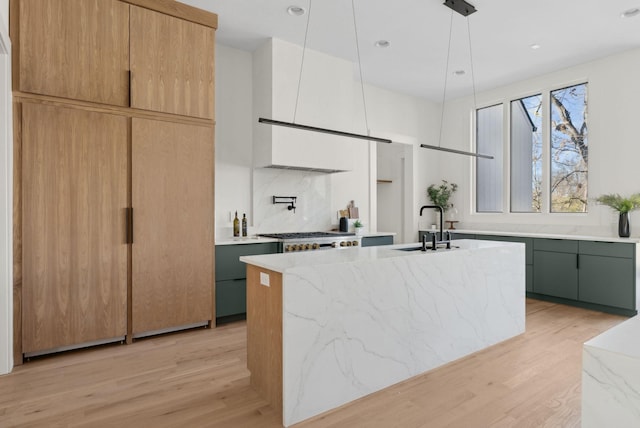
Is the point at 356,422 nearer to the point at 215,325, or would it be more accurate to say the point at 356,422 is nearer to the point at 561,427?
the point at 561,427

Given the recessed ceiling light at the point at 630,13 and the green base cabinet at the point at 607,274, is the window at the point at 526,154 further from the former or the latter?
the recessed ceiling light at the point at 630,13

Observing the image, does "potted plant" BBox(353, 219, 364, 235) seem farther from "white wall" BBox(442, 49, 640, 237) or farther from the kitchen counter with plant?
"white wall" BBox(442, 49, 640, 237)

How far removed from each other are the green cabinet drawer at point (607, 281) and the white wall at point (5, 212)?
5.61 meters

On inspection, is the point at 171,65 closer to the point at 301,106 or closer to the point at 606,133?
the point at 301,106

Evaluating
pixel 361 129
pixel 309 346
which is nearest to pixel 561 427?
pixel 309 346

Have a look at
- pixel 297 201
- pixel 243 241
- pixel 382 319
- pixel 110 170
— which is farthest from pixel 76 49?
pixel 382 319

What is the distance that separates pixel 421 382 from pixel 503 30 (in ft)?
11.9

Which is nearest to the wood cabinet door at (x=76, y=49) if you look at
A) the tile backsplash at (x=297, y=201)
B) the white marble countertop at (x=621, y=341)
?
the tile backsplash at (x=297, y=201)

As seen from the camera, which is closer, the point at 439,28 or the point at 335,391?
the point at 335,391

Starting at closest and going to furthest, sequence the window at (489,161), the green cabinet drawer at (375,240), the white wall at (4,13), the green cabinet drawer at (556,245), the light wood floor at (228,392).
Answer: the light wood floor at (228,392) → the white wall at (4,13) → the green cabinet drawer at (556,245) → the green cabinet drawer at (375,240) → the window at (489,161)

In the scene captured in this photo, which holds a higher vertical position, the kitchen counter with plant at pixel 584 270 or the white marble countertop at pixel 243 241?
the white marble countertop at pixel 243 241

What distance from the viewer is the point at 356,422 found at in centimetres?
207

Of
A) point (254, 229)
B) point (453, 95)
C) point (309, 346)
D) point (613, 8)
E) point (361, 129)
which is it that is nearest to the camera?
point (309, 346)

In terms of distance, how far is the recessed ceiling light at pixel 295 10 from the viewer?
356cm
